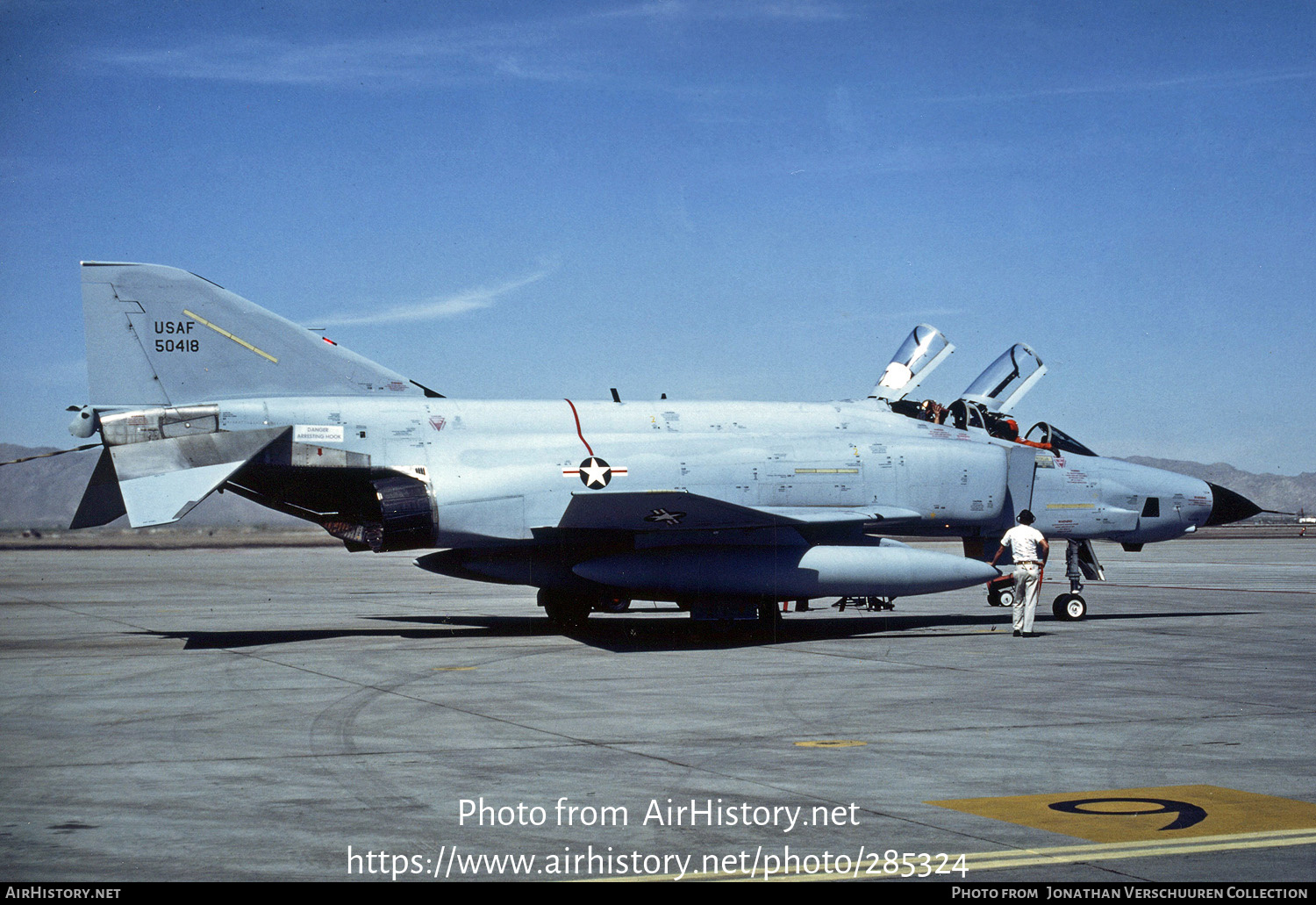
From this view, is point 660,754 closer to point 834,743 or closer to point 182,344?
point 834,743

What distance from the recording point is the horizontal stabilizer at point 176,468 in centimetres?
1363

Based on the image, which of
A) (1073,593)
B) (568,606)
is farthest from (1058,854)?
(1073,593)

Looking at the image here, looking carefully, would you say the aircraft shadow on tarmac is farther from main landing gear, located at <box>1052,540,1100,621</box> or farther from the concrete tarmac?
main landing gear, located at <box>1052,540,1100,621</box>

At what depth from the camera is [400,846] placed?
17.6ft

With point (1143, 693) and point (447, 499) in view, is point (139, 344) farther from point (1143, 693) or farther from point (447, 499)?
point (1143, 693)

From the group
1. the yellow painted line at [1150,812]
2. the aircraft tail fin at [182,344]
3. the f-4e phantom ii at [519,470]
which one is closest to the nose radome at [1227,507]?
the f-4e phantom ii at [519,470]

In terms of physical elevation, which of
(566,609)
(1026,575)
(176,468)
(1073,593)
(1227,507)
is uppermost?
(176,468)

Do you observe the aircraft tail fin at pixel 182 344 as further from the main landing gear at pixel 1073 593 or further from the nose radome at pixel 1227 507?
the nose radome at pixel 1227 507

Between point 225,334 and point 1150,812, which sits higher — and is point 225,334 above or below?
above

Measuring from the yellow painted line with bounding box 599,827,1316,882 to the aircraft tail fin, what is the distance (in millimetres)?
12324

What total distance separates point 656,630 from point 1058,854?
40.4 ft

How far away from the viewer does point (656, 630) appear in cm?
1734
